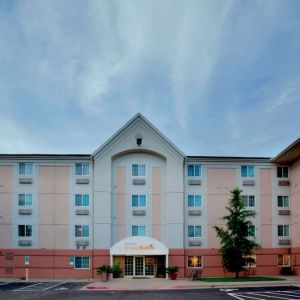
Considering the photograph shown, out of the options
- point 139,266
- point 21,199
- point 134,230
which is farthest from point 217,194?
point 21,199

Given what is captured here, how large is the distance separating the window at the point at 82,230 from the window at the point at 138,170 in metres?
6.70

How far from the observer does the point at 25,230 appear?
134 ft

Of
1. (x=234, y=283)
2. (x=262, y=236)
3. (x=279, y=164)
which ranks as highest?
(x=279, y=164)

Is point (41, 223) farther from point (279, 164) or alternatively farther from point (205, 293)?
point (279, 164)

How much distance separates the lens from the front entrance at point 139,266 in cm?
4059

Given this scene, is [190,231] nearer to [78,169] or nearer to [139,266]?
[139,266]

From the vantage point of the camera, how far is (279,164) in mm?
43062

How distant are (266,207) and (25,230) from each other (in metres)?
23.1

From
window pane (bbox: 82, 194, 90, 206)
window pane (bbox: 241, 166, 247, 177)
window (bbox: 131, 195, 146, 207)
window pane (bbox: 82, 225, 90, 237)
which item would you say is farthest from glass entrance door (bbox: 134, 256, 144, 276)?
window pane (bbox: 241, 166, 247, 177)

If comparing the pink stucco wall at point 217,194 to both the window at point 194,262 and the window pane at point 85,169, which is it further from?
the window pane at point 85,169

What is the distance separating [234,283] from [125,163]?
15.5 metres

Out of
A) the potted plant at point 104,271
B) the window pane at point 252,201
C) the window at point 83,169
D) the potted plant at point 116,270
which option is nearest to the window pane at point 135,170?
the window at point 83,169

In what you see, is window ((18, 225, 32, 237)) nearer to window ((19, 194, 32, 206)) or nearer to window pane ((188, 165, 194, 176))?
window ((19, 194, 32, 206))

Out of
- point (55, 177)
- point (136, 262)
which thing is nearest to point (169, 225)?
point (136, 262)
